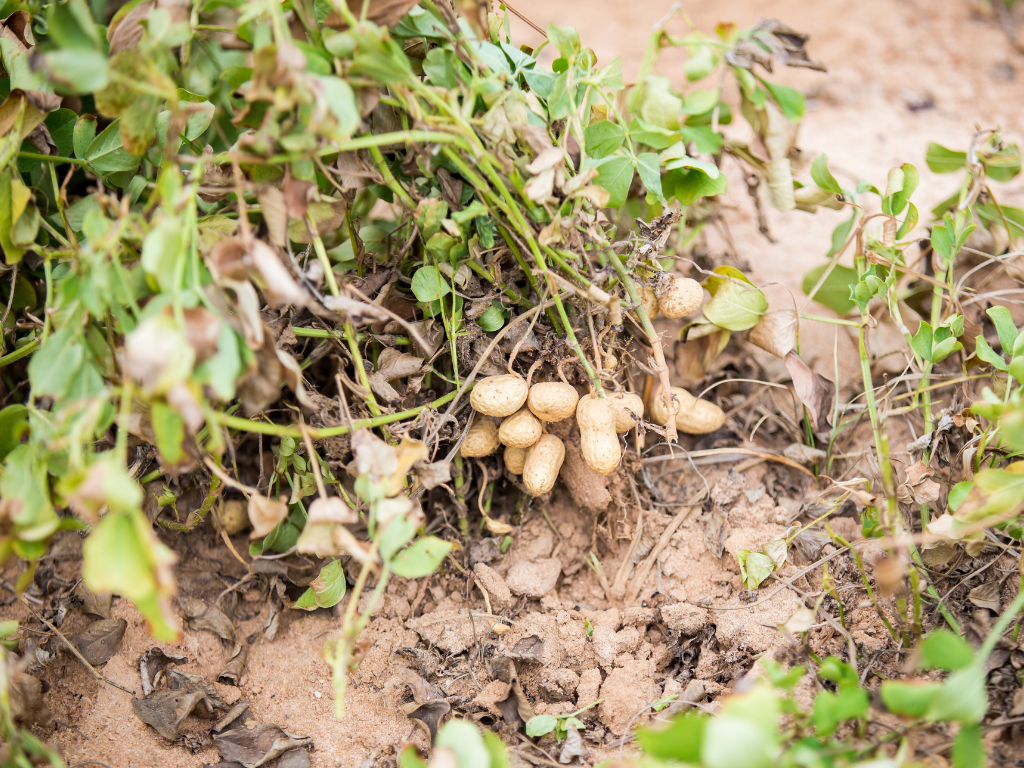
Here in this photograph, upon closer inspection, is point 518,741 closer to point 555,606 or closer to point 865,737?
point 555,606

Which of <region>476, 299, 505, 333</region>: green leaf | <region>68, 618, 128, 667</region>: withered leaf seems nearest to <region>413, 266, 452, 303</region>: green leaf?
<region>476, 299, 505, 333</region>: green leaf

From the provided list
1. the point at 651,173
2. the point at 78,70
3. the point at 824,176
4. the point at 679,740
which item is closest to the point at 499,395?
the point at 651,173

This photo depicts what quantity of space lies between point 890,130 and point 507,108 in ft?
5.21

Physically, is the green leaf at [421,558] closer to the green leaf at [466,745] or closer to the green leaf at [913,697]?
the green leaf at [466,745]

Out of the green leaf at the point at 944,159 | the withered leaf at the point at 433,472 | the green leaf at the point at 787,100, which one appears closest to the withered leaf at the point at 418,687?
the withered leaf at the point at 433,472

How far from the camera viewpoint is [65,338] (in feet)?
2.71

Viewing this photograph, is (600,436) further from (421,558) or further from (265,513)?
(265,513)

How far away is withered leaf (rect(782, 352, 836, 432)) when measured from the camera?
4.17 feet

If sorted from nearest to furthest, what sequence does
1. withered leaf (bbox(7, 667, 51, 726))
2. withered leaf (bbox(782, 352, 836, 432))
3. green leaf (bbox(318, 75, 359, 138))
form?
green leaf (bbox(318, 75, 359, 138)) → withered leaf (bbox(7, 667, 51, 726)) → withered leaf (bbox(782, 352, 836, 432))

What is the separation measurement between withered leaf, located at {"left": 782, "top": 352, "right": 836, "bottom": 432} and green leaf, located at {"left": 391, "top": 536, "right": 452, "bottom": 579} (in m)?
0.80

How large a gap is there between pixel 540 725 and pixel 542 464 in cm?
40

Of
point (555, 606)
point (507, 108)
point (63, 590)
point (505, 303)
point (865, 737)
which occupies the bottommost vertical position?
point (63, 590)

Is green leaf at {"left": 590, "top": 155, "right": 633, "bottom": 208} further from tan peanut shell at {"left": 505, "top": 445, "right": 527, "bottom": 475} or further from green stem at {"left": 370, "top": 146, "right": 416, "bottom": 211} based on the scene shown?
tan peanut shell at {"left": 505, "top": 445, "right": 527, "bottom": 475}

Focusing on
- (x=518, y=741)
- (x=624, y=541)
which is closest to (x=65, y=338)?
(x=518, y=741)
